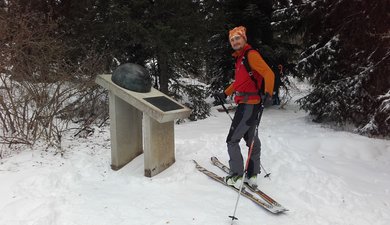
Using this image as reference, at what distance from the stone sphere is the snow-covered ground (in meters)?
1.24

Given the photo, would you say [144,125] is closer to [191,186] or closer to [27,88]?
[191,186]

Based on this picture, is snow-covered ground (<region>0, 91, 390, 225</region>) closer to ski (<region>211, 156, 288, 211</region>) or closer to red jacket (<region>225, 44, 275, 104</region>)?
ski (<region>211, 156, 288, 211</region>)

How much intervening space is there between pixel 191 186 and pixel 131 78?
176 cm

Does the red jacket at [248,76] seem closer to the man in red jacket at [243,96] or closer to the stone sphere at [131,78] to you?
the man in red jacket at [243,96]

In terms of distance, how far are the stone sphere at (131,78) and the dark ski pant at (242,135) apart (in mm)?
1485

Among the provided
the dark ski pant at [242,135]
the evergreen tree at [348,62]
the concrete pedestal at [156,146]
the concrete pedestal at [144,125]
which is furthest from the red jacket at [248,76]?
the evergreen tree at [348,62]

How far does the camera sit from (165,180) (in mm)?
5129

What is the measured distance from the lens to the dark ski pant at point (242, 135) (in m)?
4.77

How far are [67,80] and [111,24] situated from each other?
3.18 m

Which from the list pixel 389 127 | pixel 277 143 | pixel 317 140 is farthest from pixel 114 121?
pixel 389 127

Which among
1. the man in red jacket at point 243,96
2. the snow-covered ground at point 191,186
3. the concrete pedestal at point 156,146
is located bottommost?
the snow-covered ground at point 191,186

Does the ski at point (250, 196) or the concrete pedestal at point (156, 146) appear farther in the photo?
the concrete pedestal at point (156, 146)

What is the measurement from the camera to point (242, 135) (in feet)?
16.0

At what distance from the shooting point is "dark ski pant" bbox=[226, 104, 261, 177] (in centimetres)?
477
